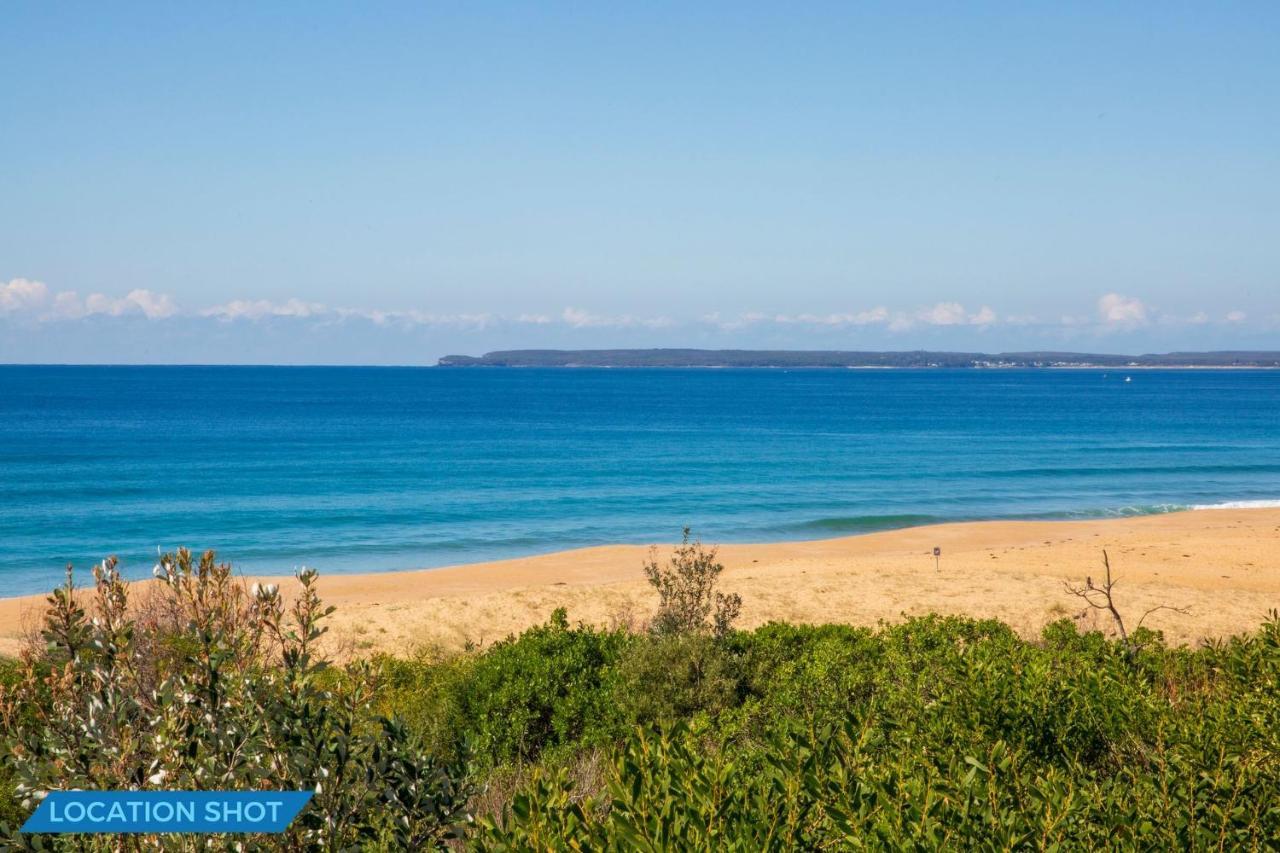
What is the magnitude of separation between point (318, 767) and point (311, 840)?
0.97 ft

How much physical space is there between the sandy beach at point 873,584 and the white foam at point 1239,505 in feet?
17.3

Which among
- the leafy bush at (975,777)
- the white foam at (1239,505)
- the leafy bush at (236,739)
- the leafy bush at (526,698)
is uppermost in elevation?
the leafy bush at (236,739)

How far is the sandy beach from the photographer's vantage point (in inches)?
772

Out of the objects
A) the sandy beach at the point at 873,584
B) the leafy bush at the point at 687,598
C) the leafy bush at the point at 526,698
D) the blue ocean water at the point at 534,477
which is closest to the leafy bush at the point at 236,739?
the leafy bush at the point at 526,698

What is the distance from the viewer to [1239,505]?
41.6m

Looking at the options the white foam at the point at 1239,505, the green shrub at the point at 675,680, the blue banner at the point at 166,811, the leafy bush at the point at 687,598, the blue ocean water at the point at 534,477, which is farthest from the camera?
the white foam at the point at 1239,505

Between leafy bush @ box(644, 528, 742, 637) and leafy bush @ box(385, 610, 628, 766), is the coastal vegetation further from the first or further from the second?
leafy bush @ box(644, 528, 742, 637)

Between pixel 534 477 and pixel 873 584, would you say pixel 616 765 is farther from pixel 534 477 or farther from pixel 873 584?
pixel 534 477

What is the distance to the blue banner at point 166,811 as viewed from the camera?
365cm

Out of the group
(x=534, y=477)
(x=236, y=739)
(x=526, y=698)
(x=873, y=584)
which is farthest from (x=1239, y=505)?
(x=236, y=739)

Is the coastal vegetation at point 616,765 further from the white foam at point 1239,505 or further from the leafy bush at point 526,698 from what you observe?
the white foam at point 1239,505

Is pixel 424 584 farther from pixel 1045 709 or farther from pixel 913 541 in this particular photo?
pixel 1045 709

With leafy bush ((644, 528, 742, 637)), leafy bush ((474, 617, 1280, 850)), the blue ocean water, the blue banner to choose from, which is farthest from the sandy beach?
the blue banner

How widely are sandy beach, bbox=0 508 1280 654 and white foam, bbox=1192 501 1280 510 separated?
5283 mm
